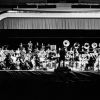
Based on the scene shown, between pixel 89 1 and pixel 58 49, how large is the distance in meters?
2.01

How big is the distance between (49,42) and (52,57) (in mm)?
520

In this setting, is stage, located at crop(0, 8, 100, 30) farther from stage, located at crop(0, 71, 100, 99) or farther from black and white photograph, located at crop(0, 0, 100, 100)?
stage, located at crop(0, 71, 100, 99)

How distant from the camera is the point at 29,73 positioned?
283 inches

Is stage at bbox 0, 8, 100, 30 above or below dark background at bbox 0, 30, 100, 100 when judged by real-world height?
above

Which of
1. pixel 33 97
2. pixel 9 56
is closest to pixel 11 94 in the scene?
pixel 33 97

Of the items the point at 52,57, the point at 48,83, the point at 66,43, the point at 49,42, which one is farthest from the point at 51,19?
the point at 48,83

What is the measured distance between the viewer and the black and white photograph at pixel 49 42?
704 cm

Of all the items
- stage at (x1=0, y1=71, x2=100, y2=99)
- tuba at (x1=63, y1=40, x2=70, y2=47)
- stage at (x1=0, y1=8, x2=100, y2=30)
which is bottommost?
stage at (x1=0, y1=71, x2=100, y2=99)

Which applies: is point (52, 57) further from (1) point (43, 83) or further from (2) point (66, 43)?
(1) point (43, 83)

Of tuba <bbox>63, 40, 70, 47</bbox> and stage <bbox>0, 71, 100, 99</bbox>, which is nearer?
stage <bbox>0, 71, 100, 99</bbox>

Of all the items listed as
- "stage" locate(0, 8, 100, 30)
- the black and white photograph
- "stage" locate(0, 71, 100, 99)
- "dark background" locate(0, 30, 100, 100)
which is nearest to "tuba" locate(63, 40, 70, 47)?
the black and white photograph

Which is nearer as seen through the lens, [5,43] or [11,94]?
[11,94]

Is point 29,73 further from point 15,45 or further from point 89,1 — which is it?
point 89,1

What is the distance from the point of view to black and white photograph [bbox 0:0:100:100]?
7035 mm
